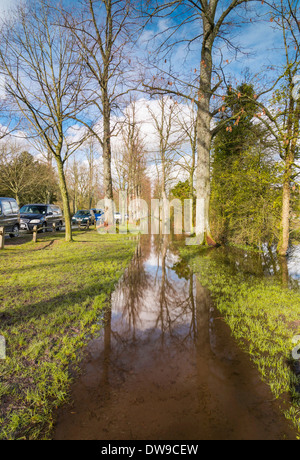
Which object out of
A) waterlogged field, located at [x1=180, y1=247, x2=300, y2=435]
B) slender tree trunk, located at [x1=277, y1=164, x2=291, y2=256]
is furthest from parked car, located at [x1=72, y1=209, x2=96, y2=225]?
slender tree trunk, located at [x1=277, y1=164, x2=291, y2=256]

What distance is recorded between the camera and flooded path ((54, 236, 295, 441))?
1.86 meters

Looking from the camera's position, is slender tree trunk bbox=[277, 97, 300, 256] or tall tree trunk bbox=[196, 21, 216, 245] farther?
tall tree trunk bbox=[196, 21, 216, 245]

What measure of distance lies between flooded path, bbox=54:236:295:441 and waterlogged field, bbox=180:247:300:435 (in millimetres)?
150

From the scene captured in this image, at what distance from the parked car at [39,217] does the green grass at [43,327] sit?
841 cm

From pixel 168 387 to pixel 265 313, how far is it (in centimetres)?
247

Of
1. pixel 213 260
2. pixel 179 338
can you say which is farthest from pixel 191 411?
pixel 213 260

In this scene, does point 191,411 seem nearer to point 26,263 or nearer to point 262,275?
point 262,275

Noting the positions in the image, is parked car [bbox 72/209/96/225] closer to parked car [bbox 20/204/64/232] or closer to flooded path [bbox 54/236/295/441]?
parked car [bbox 20/204/64/232]

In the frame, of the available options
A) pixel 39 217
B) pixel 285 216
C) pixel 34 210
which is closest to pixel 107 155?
pixel 39 217

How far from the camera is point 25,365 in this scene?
264 cm

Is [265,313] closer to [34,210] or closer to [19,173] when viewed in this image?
[34,210]

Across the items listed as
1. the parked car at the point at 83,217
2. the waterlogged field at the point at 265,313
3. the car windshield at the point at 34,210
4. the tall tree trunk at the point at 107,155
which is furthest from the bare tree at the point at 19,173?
the waterlogged field at the point at 265,313
